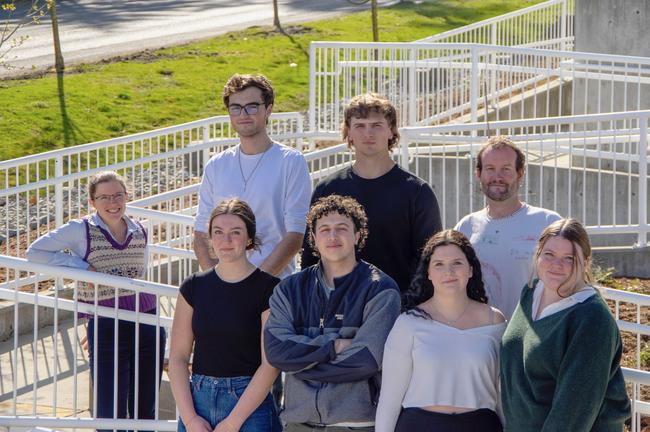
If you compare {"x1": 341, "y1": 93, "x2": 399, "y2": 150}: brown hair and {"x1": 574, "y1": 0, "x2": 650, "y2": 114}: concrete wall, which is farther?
{"x1": 574, "y1": 0, "x2": 650, "y2": 114}: concrete wall

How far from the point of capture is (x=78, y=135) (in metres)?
15.4

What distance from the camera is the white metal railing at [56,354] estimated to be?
6676 millimetres

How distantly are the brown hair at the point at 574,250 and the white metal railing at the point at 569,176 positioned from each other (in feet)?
17.0

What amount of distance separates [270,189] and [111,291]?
110 cm

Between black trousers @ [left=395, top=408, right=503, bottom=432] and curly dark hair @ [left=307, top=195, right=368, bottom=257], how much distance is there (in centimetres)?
84

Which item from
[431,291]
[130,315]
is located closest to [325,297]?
[431,291]

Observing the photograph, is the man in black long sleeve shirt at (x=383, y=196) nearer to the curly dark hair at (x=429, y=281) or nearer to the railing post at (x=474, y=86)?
the curly dark hair at (x=429, y=281)

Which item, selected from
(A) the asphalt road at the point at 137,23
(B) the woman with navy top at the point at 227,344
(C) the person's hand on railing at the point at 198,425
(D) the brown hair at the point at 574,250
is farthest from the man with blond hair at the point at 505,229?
(A) the asphalt road at the point at 137,23

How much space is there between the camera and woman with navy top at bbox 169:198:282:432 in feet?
18.9

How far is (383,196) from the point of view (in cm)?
602

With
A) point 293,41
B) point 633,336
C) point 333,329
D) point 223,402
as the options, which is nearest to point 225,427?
point 223,402

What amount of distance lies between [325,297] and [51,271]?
1.84 m

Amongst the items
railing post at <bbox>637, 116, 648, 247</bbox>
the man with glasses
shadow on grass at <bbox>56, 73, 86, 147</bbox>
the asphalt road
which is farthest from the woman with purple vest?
the asphalt road

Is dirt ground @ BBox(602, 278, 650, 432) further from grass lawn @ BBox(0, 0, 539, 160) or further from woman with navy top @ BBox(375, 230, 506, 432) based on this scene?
grass lawn @ BBox(0, 0, 539, 160)
